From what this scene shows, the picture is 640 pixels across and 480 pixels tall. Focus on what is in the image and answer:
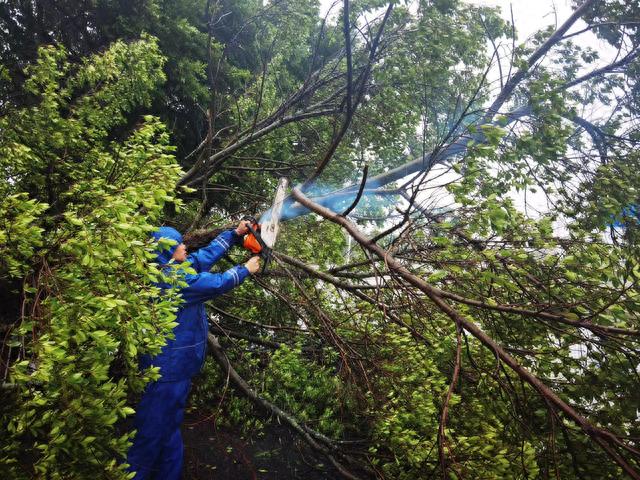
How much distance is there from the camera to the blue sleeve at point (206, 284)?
2953 mm

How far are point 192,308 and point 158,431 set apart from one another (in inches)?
41.2

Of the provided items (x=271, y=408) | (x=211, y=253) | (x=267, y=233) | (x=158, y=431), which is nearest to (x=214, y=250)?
(x=211, y=253)

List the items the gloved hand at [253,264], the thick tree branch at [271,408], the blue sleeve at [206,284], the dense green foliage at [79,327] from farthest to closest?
the thick tree branch at [271,408] → the gloved hand at [253,264] → the blue sleeve at [206,284] → the dense green foliage at [79,327]

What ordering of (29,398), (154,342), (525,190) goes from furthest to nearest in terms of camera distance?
1. (525,190)
2. (154,342)
3. (29,398)

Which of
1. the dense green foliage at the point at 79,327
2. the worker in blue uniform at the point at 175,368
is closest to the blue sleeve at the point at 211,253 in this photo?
the worker in blue uniform at the point at 175,368

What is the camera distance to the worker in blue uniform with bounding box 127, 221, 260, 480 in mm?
2973

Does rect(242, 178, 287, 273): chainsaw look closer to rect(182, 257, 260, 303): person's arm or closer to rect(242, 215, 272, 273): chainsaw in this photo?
rect(242, 215, 272, 273): chainsaw

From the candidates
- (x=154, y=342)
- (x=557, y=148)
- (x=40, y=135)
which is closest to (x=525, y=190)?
(x=557, y=148)

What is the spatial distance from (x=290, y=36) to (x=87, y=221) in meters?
6.58

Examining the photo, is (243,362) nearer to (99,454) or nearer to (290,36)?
(99,454)

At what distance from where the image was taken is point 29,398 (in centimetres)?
169

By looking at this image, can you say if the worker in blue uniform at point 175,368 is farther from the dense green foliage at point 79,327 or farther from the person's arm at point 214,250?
Answer: the dense green foliage at point 79,327

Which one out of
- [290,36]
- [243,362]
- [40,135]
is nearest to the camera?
[40,135]

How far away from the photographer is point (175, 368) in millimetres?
3078
